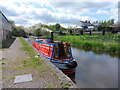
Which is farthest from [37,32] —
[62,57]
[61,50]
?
[62,57]

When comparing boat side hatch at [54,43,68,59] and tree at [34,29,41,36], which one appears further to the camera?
tree at [34,29,41,36]

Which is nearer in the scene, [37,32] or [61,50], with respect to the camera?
[61,50]

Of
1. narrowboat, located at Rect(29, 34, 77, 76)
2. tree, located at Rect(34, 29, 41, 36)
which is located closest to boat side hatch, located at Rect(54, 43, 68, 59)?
narrowboat, located at Rect(29, 34, 77, 76)

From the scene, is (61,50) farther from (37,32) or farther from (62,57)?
(37,32)

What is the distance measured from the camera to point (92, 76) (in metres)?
6.58

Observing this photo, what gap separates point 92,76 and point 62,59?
2184mm

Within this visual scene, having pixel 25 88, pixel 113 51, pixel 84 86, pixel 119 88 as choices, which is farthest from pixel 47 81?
pixel 113 51

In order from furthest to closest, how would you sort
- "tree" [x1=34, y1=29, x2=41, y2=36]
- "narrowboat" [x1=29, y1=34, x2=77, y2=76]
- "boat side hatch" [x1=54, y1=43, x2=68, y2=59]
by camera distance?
"tree" [x1=34, y1=29, x2=41, y2=36] < "boat side hatch" [x1=54, y1=43, x2=68, y2=59] < "narrowboat" [x1=29, y1=34, x2=77, y2=76]

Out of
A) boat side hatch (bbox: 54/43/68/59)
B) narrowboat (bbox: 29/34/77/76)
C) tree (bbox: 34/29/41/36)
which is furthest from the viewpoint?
tree (bbox: 34/29/41/36)

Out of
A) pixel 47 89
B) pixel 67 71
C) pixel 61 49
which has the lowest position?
pixel 67 71

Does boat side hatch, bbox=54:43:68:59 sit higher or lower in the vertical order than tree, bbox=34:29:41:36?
lower

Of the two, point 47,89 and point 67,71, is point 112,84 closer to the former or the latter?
point 67,71

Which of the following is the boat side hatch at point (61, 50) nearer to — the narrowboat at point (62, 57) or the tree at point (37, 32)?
the narrowboat at point (62, 57)

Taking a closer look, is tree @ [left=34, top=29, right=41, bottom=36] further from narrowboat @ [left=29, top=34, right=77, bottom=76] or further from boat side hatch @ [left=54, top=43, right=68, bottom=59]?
boat side hatch @ [left=54, top=43, right=68, bottom=59]
